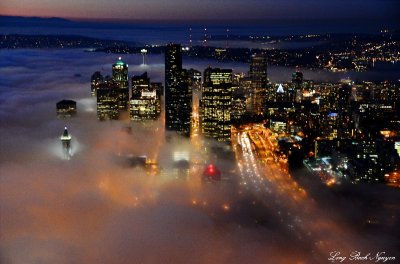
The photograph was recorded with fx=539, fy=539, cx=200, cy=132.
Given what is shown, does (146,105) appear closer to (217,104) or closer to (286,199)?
(217,104)

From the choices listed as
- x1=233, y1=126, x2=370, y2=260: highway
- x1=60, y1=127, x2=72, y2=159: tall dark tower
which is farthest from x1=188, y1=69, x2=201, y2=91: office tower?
x1=60, y1=127, x2=72, y2=159: tall dark tower

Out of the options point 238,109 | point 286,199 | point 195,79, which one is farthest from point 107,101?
point 286,199

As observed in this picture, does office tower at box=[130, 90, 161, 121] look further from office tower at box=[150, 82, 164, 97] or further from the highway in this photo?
the highway

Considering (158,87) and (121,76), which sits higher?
(121,76)

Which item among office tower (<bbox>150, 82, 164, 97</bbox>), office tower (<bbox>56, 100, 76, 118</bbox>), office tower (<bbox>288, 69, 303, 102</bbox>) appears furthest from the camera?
office tower (<bbox>288, 69, 303, 102</bbox>)

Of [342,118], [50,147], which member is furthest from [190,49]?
[50,147]
